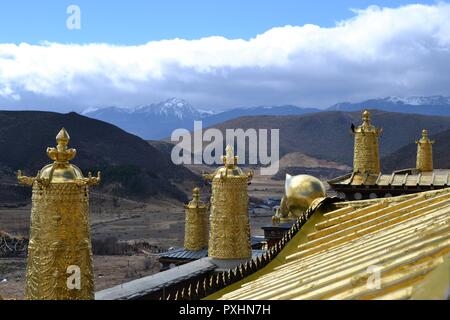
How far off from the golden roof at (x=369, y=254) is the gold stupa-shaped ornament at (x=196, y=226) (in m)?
10.7

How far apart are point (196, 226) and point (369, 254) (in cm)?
1539

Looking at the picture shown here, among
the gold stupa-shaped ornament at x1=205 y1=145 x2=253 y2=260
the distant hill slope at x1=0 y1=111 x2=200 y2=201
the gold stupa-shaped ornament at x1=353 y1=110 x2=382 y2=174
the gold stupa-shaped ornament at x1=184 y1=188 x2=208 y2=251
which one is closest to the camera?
the gold stupa-shaped ornament at x1=205 y1=145 x2=253 y2=260

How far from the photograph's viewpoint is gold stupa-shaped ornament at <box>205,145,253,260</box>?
15281 mm

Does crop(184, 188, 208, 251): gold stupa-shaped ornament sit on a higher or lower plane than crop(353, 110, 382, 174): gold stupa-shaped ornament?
lower

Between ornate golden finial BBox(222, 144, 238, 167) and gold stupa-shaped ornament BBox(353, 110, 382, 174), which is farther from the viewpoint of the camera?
gold stupa-shaped ornament BBox(353, 110, 382, 174)

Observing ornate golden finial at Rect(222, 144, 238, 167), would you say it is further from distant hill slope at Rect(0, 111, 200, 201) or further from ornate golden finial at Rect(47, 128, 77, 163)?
distant hill slope at Rect(0, 111, 200, 201)

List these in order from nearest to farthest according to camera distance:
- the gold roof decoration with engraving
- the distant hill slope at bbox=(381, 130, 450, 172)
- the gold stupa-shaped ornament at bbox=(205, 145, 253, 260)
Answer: the gold roof decoration with engraving, the gold stupa-shaped ornament at bbox=(205, 145, 253, 260), the distant hill slope at bbox=(381, 130, 450, 172)

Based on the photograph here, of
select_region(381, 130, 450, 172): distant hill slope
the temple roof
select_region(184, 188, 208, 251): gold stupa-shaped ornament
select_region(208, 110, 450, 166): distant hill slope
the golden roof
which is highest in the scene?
select_region(208, 110, 450, 166): distant hill slope

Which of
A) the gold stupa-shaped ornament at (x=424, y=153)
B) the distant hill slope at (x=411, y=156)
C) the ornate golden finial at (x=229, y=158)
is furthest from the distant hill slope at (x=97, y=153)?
the ornate golden finial at (x=229, y=158)

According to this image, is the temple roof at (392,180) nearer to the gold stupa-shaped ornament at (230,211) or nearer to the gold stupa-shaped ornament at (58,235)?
the gold stupa-shaped ornament at (230,211)

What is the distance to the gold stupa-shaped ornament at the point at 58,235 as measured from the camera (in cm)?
802

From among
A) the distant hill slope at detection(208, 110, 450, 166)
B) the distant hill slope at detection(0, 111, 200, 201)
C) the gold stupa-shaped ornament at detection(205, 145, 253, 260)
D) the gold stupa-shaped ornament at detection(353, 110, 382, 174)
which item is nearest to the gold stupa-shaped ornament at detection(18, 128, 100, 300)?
the gold stupa-shaped ornament at detection(205, 145, 253, 260)

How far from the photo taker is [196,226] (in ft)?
69.4

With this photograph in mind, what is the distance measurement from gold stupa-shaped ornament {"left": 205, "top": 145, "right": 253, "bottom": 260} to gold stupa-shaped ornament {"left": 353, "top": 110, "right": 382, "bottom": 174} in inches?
179
